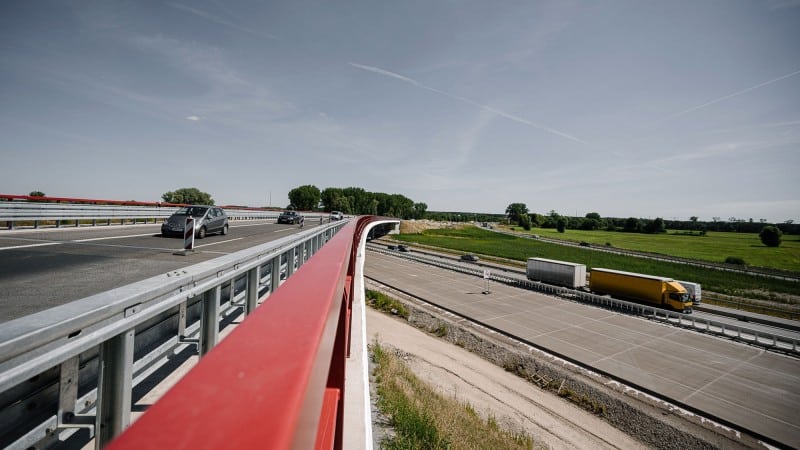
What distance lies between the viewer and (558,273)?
129 ft

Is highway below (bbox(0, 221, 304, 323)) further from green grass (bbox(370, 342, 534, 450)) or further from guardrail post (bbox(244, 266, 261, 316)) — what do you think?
green grass (bbox(370, 342, 534, 450))

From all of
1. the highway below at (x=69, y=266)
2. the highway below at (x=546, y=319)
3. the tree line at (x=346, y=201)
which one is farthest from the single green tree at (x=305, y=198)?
the highway below at (x=69, y=266)

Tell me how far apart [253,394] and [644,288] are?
127 feet

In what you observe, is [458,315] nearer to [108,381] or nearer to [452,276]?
[452,276]

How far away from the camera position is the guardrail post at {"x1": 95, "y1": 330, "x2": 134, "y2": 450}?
80.3 inches

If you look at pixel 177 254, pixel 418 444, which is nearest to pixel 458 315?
pixel 418 444

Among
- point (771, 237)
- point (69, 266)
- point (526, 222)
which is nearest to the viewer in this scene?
point (69, 266)

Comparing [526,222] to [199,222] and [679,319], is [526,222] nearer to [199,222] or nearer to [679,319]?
[679,319]

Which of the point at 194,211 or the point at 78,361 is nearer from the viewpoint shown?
the point at 78,361

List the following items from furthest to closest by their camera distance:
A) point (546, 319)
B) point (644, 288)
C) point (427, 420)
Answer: point (644, 288) → point (546, 319) → point (427, 420)

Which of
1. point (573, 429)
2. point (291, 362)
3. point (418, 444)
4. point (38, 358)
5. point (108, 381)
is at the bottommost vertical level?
point (573, 429)

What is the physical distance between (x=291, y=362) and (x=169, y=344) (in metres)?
2.97

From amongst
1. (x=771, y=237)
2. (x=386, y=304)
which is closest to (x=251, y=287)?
(x=386, y=304)

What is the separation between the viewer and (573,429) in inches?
588
